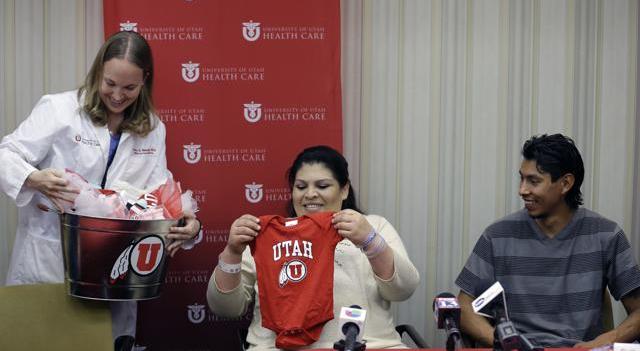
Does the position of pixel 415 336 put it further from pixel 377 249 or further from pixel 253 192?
pixel 253 192

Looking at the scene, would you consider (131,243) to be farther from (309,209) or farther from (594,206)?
(594,206)

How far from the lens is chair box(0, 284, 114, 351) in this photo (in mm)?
2699

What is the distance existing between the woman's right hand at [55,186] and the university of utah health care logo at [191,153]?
93 cm

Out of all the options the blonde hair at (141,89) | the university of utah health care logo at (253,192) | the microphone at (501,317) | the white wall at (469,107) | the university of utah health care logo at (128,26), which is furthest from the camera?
the white wall at (469,107)

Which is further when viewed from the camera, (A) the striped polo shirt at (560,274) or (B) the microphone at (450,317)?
(A) the striped polo shirt at (560,274)

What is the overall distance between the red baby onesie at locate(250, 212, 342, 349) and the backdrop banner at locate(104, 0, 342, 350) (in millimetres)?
899

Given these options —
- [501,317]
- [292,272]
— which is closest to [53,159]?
[292,272]

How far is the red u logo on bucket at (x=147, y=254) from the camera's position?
2.57 meters

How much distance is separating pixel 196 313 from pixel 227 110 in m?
0.95

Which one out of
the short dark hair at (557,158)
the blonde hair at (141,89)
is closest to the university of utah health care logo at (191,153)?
the blonde hair at (141,89)

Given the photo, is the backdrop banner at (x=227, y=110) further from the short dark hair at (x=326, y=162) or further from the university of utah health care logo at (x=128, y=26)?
the short dark hair at (x=326, y=162)

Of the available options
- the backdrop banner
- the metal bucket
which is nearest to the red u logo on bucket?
the metal bucket

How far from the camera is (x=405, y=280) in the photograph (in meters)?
2.78

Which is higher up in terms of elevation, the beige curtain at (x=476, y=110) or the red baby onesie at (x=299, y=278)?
the beige curtain at (x=476, y=110)
